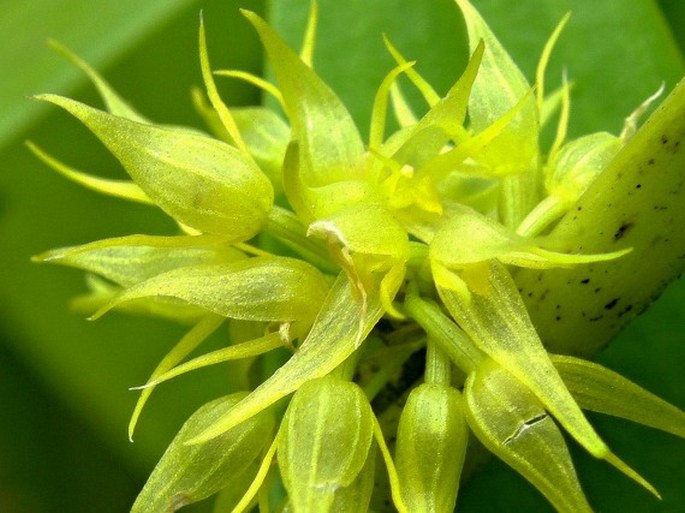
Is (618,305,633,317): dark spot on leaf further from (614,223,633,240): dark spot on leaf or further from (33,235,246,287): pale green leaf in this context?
(33,235,246,287): pale green leaf

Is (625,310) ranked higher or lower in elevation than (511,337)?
lower

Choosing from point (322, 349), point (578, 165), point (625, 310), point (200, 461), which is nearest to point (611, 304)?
point (625, 310)

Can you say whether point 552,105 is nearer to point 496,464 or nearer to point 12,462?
point 496,464

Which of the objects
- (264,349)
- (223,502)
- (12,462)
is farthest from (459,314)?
(12,462)

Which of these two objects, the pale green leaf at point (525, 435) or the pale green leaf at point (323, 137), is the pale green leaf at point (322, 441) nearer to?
the pale green leaf at point (525, 435)

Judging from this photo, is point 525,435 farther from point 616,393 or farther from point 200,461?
point 200,461

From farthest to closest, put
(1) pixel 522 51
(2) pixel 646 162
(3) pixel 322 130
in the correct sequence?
(1) pixel 522 51 < (3) pixel 322 130 < (2) pixel 646 162

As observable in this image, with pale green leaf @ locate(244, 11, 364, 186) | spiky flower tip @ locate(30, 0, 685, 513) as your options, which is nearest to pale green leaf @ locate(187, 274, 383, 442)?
spiky flower tip @ locate(30, 0, 685, 513)
